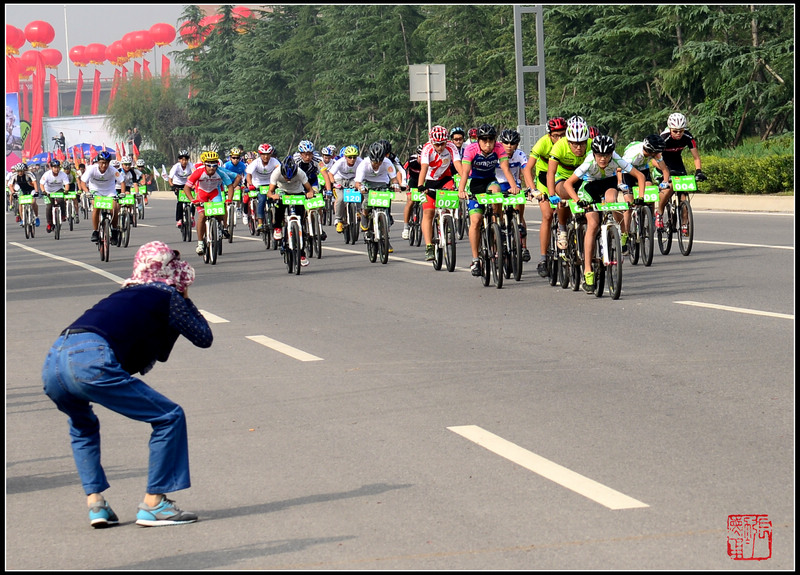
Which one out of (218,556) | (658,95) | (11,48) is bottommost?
(218,556)

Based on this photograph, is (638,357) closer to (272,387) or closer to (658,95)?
(272,387)

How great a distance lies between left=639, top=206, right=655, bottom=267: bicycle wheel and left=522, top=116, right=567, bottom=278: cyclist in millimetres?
2208

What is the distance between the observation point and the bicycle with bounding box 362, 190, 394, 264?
824 inches

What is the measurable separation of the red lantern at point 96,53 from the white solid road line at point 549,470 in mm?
172362

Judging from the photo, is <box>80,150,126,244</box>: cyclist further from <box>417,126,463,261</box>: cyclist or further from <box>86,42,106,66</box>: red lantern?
<box>86,42,106,66</box>: red lantern

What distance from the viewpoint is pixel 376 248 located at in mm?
21500

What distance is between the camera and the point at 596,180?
1479 cm

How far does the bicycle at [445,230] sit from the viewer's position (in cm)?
1833

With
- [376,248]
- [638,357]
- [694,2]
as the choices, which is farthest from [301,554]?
[694,2]

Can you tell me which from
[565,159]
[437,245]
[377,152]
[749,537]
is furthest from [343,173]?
[749,537]

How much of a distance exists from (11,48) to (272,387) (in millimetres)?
172596

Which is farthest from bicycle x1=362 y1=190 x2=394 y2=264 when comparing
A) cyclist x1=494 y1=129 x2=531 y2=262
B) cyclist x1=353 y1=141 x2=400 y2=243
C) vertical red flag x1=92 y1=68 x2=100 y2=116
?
vertical red flag x1=92 y1=68 x2=100 y2=116

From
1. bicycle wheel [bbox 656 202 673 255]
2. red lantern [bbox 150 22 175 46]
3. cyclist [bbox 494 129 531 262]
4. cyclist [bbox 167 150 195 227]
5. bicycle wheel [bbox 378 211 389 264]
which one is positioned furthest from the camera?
red lantern [bbox 150 22 175 46]

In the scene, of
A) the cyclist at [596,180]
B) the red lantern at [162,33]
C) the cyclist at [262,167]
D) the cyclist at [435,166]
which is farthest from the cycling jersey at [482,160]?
the red lantern at [162,33]
